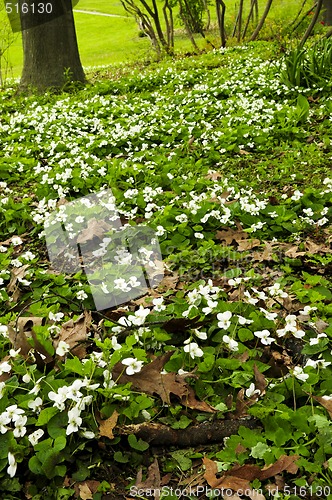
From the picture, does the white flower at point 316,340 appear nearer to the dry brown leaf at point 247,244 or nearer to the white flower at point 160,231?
the dry brown leaf at point 247,244

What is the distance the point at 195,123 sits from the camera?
643 cm

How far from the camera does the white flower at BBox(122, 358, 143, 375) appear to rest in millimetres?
1972

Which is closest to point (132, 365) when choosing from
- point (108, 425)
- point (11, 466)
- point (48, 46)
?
point (108, 425)

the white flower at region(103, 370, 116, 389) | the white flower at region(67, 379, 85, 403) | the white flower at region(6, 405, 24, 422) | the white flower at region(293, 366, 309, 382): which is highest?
the white flower at region(67, 379, 85, 403)

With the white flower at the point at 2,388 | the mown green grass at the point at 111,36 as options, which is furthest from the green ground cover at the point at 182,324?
the mown green grass at the point at 111,36

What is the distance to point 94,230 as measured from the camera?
373 centimetres

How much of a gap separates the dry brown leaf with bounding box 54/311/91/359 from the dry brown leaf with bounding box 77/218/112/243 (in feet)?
3.77

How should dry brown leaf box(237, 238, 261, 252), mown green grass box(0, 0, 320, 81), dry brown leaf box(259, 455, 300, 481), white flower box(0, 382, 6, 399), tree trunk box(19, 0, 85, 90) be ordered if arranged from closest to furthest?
dry brown leaf box(259, 455, 300, 481) → white flower box(0, 382, 6, 399) → dry brown leaf box(237, 238, 261, 252) → tree trunk box(19, 0, 85, 90) → mown green grass box(0, 0, 320, 81)

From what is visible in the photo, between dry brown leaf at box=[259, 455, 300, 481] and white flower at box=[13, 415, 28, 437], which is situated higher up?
white flower at box=[13, 415, 28, 437]

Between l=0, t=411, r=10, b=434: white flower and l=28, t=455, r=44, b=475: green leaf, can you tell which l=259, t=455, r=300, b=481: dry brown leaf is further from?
l=0, t=411, r=10, b=434: white flower

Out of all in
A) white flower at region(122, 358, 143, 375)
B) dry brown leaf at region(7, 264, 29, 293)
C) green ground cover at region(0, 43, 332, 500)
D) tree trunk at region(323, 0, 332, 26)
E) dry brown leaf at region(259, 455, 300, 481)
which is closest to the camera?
dry brown leaf at region(259, 455, 300, 481)

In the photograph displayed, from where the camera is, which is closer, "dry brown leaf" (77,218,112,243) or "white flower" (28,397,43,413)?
"white flower" (28,397,43,413)

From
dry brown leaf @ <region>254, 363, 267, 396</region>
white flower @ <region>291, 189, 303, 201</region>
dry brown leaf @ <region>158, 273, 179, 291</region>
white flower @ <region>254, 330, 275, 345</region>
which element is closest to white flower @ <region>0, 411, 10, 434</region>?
dry brown leaf @ <region>254, 363, 267, 396</region>

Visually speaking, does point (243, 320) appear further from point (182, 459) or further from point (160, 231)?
point (160, 231)
